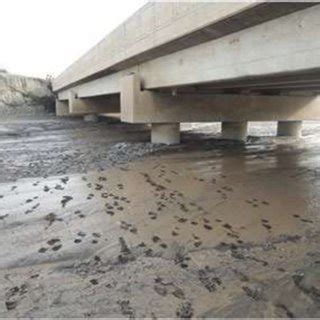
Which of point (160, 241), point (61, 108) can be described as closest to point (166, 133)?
point (160, 241)

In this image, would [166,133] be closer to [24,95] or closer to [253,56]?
[253,56]

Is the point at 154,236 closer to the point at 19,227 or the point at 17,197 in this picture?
the point at 19,227

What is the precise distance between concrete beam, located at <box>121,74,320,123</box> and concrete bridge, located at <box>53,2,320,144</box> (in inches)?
1.2

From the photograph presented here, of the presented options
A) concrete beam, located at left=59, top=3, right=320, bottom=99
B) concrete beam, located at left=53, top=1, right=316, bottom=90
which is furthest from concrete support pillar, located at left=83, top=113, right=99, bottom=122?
concrete beam, located at left=59, top=3, right=320, bottom=99

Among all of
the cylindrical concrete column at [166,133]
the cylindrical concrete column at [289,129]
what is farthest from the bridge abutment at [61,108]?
the cylindrical concrete column at [166,133]

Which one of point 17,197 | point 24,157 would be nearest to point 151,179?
point 17,197

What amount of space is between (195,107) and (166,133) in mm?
1252

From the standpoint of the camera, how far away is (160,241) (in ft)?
15.8

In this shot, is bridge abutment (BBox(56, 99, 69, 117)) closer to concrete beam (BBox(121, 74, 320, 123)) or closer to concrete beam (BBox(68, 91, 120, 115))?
concrete beam (BBox(68, 91, 120, 115))

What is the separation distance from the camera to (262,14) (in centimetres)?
624

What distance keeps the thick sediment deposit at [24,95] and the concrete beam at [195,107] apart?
2295cm

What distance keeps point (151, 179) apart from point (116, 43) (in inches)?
255

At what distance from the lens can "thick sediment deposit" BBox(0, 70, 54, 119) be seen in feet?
113

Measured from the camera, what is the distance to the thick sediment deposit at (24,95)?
113 feet
